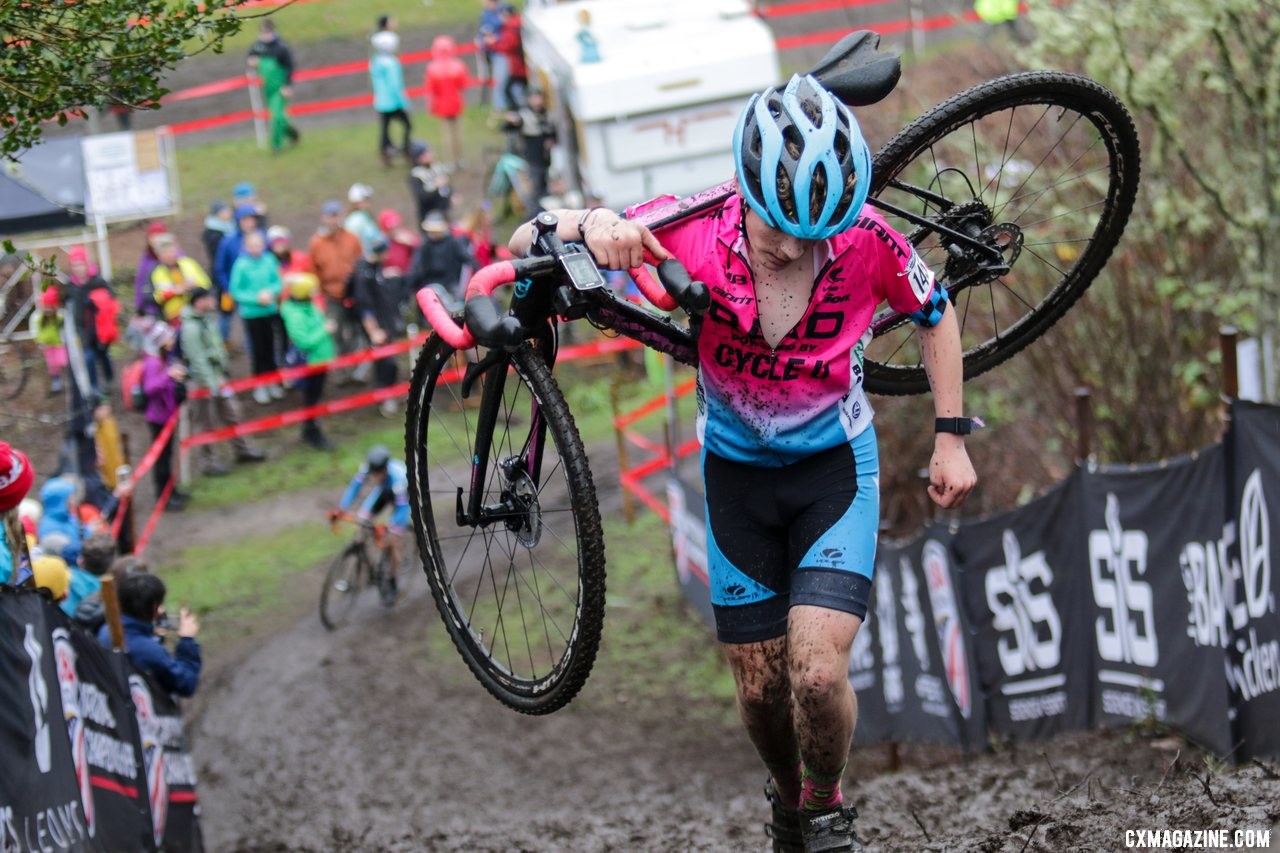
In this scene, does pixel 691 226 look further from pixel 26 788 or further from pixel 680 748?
pixel 680 748

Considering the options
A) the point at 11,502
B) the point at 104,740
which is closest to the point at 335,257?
the point at 104,740

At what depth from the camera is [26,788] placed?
660 centimetres

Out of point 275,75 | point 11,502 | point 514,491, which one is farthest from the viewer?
point 275,75

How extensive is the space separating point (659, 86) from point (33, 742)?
1247 centimetres

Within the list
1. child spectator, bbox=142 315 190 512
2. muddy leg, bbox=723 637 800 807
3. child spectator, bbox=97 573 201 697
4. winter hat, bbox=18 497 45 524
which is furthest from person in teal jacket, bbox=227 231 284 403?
muddy leg, bbox=723 637 800 807

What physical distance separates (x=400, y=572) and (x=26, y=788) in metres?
8.15

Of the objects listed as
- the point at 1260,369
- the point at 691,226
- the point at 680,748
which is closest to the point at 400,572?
the point at 680,748

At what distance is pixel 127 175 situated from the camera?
2027 centimetres

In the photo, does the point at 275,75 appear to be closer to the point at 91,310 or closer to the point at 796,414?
the point at 91,310

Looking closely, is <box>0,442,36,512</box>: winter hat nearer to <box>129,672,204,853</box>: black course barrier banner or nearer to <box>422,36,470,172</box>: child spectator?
<box>129,672,204,853</box>: black course barrier banner

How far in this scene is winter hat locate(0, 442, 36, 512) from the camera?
6.80 m

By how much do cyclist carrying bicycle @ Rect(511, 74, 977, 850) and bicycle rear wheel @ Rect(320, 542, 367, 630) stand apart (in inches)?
352

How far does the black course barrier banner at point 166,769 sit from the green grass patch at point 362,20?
22.0 metres

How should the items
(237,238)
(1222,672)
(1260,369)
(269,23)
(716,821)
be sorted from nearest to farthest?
(1222,672), (716,821), (1260,369), (237,238), (269,23)
